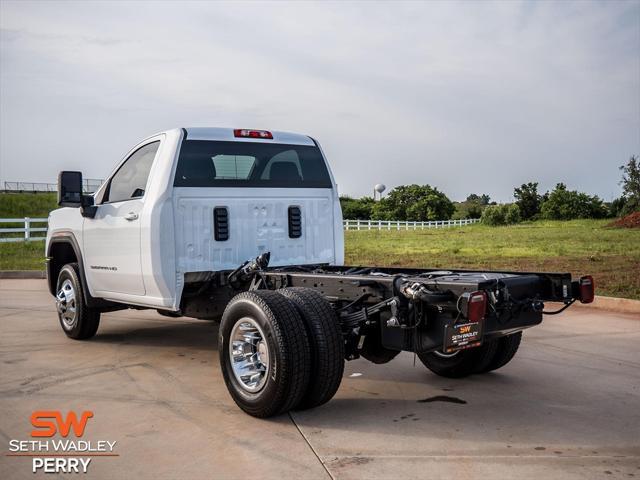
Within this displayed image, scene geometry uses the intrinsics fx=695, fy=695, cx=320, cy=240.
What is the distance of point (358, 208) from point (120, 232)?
75594 millimetres

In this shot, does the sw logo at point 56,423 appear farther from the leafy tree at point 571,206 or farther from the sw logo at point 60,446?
the leafy tree at point 571,206

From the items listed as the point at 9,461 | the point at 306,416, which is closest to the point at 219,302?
the point at 306,416

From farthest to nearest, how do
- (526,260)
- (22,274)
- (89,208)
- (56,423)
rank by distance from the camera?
(526,260)
(22,274)
(89,208)
(56,423)

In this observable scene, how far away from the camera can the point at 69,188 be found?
686cm

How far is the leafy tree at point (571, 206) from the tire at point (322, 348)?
5988cm

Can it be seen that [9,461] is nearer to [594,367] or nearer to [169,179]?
[169,179]

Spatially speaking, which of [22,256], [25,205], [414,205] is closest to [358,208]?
[414,205]

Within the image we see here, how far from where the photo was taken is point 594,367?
6.34 meters

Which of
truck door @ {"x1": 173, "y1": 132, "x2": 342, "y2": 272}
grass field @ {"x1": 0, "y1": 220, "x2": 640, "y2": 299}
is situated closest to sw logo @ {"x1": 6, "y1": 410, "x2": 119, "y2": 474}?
truck door @ {"x1": 173, "y1": 132, "x2": 342, "y2": 272}

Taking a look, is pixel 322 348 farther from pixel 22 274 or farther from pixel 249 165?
pixel 22 274

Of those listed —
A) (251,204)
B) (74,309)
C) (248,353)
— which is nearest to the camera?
(248,353)

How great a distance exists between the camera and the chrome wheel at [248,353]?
4957mm

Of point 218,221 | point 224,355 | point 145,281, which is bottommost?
point 224,355

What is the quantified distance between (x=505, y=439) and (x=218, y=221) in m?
3.21
